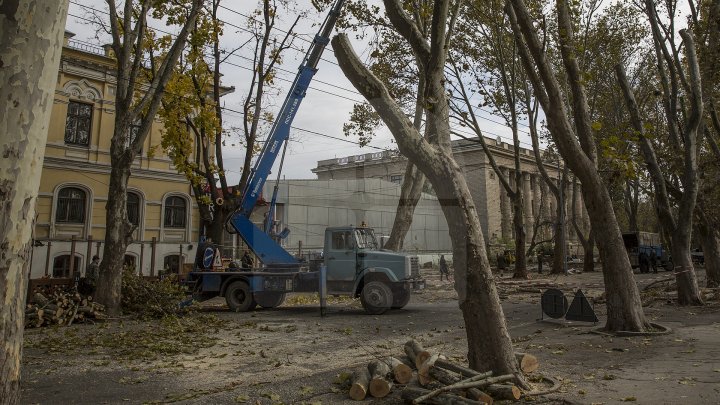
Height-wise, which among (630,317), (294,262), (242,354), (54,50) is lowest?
(242,354)

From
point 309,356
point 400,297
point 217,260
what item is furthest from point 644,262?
point 309,356

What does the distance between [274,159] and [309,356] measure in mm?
8349

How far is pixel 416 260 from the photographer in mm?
14789

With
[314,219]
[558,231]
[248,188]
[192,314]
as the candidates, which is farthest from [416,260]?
[314,219]

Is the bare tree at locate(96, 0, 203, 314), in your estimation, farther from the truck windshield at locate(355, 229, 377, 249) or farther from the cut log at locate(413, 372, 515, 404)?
the cut log at locate(413, 372, 515, 404)

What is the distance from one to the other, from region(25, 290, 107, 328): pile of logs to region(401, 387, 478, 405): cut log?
33.4ft

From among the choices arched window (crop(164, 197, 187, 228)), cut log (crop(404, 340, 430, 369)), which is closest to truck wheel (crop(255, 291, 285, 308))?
cut log (crop(404, 340, 430, 369))

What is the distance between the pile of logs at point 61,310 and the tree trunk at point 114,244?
31 centimetres

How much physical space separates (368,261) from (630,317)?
6.78 m

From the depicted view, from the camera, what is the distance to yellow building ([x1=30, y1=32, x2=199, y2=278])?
21.7 m

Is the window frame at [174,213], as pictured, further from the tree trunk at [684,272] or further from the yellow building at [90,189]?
the tree trunk at [684,272]

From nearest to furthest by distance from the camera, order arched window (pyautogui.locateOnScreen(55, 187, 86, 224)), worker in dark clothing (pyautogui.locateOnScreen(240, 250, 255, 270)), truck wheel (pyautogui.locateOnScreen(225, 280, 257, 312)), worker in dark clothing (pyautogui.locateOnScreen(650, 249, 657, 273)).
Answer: truck wheel (pyautogui.locateOnScreen(225, 280, 257, 312))
worker in dark clothing (pyautogui.locateOnScreen(240, 250, 255, 270))
arched window (pyautogui.locateOnScreen(55, 187, 86, 224))
worker in dark clothing (pyautogui.locateOnScreen(650, 249, 657, 273))

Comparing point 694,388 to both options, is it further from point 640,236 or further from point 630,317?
point 640,236

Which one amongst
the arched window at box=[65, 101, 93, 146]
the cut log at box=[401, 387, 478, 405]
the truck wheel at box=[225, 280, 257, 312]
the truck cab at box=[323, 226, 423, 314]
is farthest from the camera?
the arched window at box=[65, 101, 93, 146]
